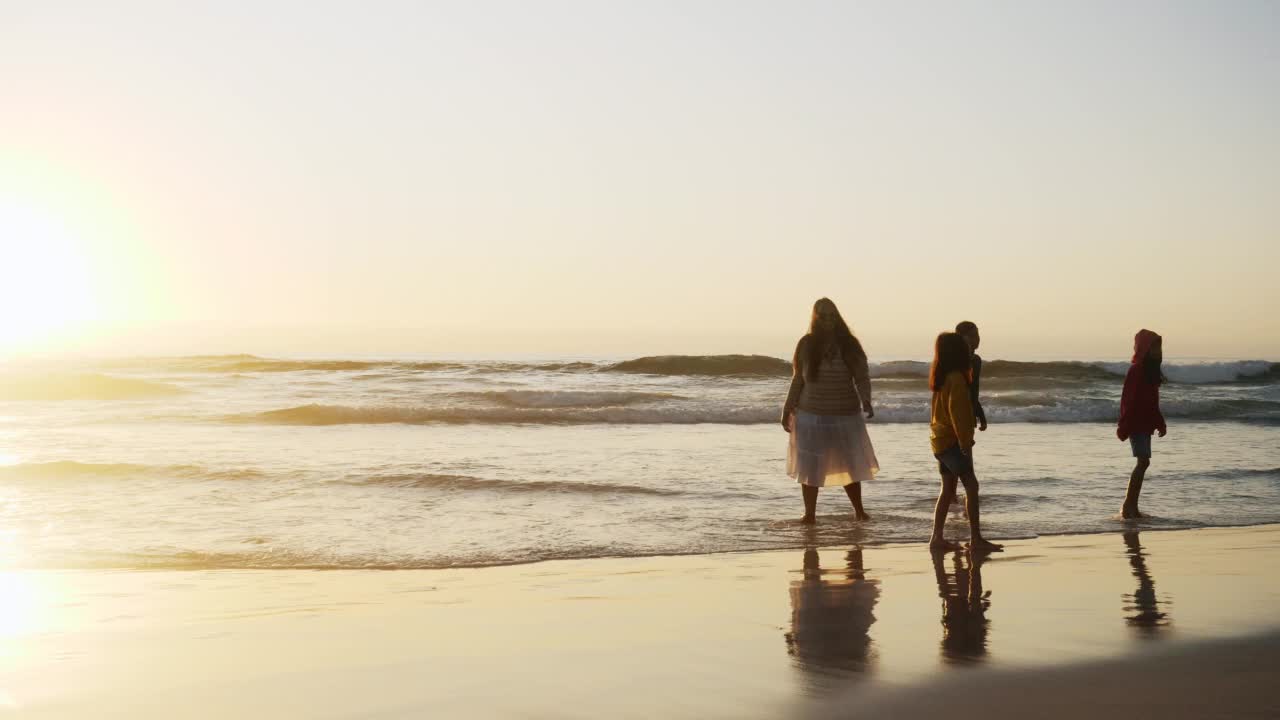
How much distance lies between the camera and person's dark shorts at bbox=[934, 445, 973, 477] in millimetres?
7586

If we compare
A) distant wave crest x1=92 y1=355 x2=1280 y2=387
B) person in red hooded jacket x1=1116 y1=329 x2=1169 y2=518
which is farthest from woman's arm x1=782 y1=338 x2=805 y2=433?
distant wave crest x1=92 y1=355 x2=1280 y2=387

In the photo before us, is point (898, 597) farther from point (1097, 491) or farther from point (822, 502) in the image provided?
point (1097, 491)

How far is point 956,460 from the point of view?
24.9 ft

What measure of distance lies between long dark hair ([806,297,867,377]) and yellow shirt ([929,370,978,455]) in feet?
4.66

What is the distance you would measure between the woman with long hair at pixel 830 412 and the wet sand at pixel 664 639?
73.6 inches

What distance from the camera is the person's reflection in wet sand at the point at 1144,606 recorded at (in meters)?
5.04

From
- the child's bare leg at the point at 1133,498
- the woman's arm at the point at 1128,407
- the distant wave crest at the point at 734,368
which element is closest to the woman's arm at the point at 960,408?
the child's bare leg at the point at 1133,498

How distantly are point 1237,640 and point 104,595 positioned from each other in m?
5.95

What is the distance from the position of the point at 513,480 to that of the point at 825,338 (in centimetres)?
412

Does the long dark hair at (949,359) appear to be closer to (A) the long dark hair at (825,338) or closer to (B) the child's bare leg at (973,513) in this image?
(B) the child's bare leg at (973,513)

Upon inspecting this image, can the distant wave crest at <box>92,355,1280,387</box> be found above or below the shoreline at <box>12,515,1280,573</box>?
above

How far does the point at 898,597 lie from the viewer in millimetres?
5812

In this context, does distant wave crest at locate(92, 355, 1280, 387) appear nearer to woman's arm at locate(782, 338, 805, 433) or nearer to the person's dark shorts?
woman's arm at locate(782, 338, 805, 433)

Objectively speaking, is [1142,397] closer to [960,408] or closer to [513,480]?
[960,408]
